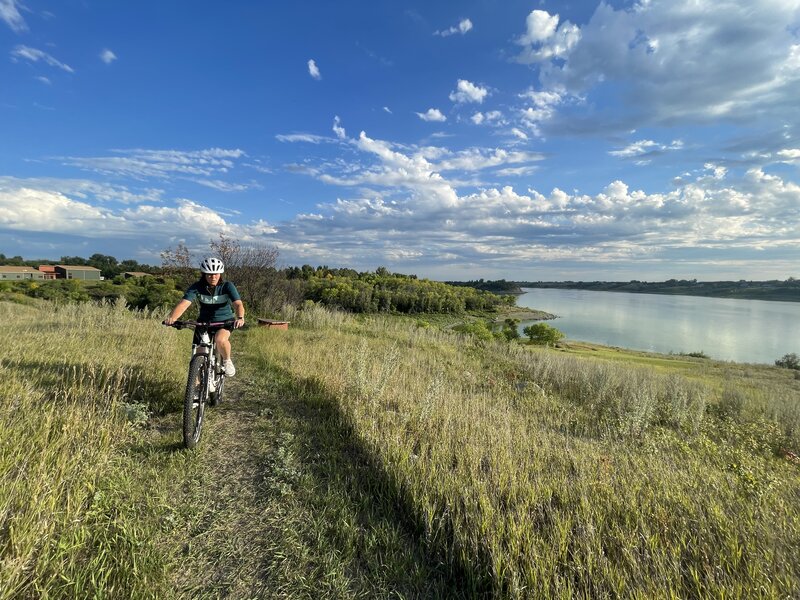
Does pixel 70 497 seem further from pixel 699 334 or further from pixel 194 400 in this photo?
pixel 699 334

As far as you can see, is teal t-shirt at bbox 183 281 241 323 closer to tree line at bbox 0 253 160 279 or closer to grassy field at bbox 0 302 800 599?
grassy field at bbox 0 302 800 599

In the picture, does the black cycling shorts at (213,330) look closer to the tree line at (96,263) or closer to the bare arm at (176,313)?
the bare arm at (176,313)

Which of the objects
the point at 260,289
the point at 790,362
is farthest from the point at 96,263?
the point at 790,362

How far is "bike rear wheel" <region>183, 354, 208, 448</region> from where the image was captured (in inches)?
150

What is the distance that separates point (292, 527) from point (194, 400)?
2001 millimetres

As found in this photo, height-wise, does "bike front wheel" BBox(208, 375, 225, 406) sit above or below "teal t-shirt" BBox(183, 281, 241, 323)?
below

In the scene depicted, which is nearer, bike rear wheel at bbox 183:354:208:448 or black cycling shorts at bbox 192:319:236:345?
bike rear wheel at bbox 183:354:208:448

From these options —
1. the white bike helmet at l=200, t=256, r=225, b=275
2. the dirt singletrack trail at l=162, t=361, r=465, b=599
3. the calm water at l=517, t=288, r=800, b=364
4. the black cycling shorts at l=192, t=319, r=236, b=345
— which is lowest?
the calm water at l=517, t=288, r=800, b=364

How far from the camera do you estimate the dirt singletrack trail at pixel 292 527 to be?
7.59 ft

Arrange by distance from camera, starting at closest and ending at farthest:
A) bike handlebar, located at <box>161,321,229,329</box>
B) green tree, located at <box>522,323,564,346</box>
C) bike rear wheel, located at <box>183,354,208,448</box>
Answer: bike rear wheel, located at <box>183,354,208,448</box>
bike handlebar, located at <box>161,321,229,329</box>
green tree, located at <box>522,323,564,346</box>

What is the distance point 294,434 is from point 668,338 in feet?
239

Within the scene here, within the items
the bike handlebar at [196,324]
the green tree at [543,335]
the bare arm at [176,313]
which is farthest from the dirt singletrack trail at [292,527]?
the green tree at [543,335]

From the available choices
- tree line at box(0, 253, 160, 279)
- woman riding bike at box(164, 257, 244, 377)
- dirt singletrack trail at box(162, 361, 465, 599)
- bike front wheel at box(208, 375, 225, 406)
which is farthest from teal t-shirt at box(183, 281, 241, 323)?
tree line at box(0, 253, 160, 279)

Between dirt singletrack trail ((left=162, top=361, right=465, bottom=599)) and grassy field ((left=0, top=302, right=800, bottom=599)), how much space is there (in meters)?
0.01
